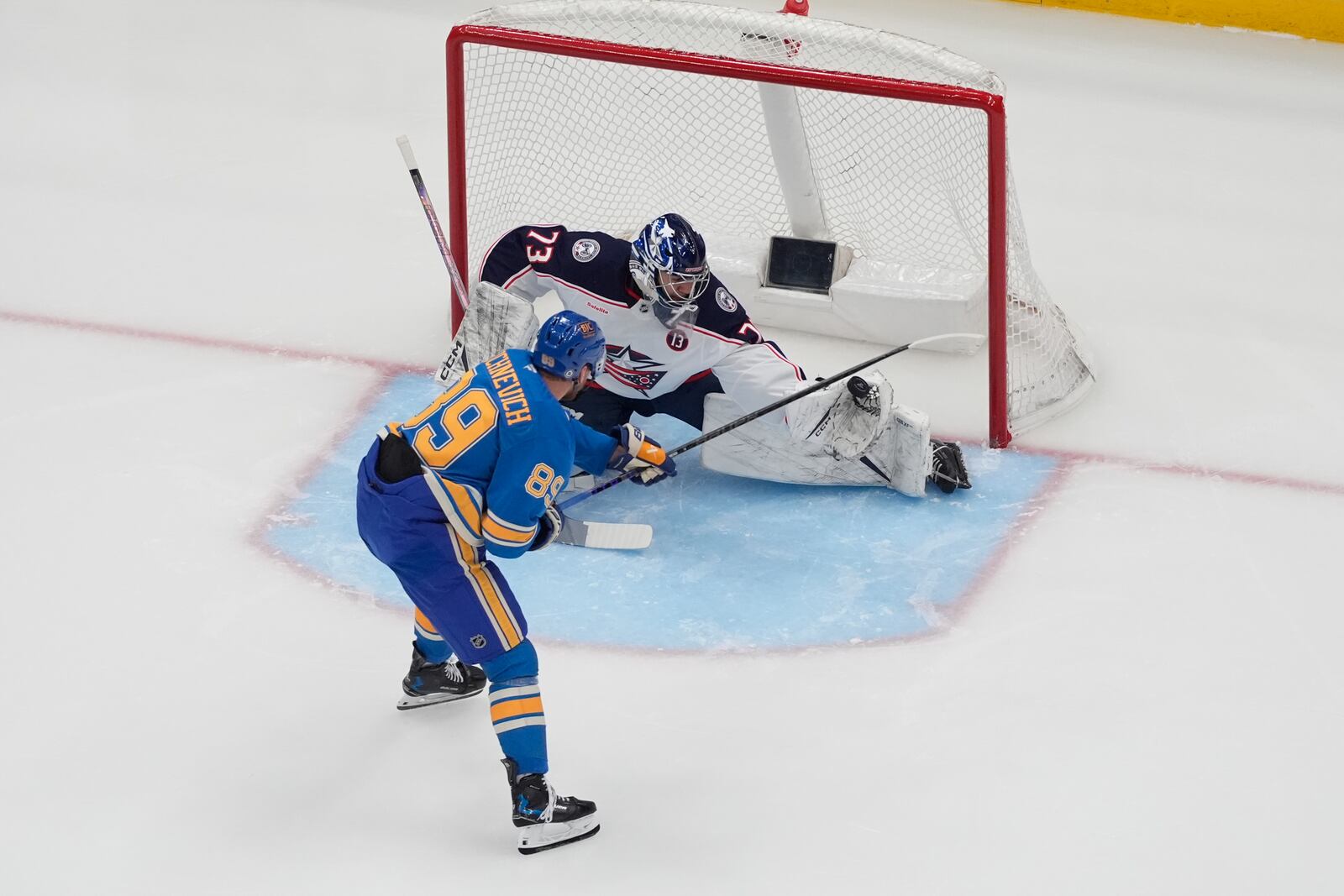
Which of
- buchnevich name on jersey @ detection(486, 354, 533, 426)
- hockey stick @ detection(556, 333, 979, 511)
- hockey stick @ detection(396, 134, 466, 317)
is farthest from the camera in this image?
hockey stick @ detection(396, 134, 466, 317)

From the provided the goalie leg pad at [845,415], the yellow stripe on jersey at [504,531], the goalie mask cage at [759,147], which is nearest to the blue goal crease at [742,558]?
the goalie leg pad at [845,415]

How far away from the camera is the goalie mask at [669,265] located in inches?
150

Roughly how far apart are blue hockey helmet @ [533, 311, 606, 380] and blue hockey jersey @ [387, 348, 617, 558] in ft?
0.11

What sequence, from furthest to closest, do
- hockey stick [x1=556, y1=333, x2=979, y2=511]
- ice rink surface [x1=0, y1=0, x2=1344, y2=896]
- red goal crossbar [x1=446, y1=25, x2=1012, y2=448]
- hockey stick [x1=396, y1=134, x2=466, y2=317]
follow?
hockey stick [x1=396, y1=134, x2=466, y2=317], red goal crossbar [x1=446, y1=25, x2=1012, y2=448], hockey stick [x1=556, y1=333, x2=979, y2=511], ice rink surface [x1=0, y1=0, x2=1344, y2=896]

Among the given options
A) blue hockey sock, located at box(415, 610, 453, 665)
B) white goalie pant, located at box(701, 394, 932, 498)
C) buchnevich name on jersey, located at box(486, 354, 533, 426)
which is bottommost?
blue hockey sock, located at box(415, 610, 453, 665)

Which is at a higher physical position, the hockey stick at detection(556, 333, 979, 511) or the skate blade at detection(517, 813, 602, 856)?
the hockey stick at detection(556, 333, 979, 511)

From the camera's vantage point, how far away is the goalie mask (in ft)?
12.5

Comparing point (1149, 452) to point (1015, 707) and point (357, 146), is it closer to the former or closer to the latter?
point (1015, 707)

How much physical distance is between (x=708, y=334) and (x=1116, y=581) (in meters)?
1.13

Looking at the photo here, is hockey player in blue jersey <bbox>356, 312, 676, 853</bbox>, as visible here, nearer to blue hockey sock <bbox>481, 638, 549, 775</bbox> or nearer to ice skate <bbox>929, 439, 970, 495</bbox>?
blue hockey sock <bbox>481, 638, 549, 775</bbox>

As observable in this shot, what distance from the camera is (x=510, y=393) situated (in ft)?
9.84

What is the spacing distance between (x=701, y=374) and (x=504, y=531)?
1309 millimetres

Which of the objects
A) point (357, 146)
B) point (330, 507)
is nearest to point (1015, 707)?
point (330, 507)

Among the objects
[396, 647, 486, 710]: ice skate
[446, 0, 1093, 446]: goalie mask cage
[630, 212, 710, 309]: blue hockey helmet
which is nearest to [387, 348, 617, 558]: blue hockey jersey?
[396, 647, 486, 710]: ice skate
